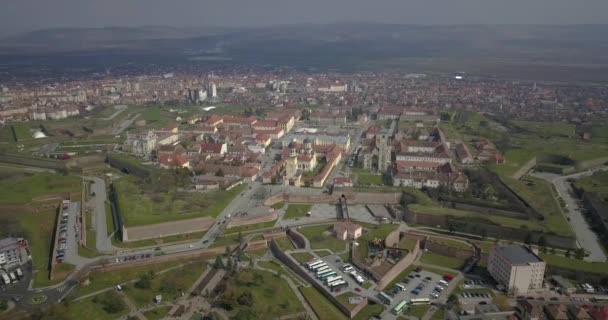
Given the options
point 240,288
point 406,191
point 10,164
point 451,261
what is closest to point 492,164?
point 406,191

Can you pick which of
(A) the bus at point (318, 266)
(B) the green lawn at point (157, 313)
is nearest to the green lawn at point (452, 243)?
(A) the bus at point (318, 266)

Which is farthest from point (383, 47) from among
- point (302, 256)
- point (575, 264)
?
point (302, 256)

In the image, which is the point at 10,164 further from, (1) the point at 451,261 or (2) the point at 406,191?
(1) the point at 451,261

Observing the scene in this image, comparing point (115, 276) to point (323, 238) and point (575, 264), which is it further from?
point (575, 264)

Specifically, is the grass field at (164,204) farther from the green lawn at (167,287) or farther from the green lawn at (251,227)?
the green lawn at (167,287)

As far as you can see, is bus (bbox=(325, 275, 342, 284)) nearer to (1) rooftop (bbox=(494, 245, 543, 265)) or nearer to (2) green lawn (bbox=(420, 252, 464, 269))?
(2) green lawn (bbox=(420, 252, 464, 269))
